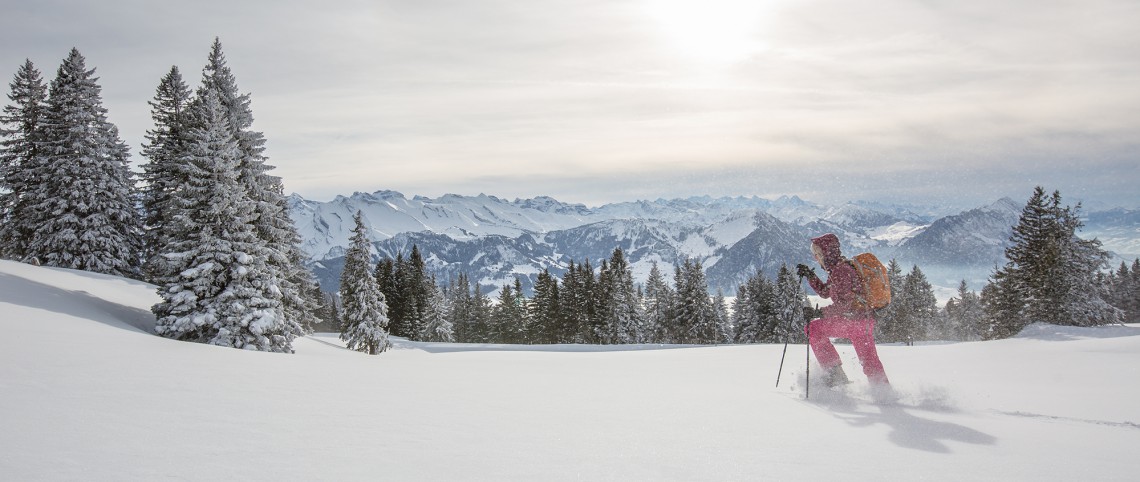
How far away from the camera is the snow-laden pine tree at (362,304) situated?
121 ft

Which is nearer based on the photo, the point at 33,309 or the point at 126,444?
the point at 126,444

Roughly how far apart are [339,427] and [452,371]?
231 inches

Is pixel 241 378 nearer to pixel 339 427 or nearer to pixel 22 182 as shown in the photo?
pixel 339 427

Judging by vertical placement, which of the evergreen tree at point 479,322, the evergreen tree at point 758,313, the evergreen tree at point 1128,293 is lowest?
the evergreen tree at point 479,322

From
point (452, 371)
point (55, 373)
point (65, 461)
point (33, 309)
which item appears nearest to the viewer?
point (65, 461)

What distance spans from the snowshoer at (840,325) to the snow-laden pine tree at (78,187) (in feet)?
110

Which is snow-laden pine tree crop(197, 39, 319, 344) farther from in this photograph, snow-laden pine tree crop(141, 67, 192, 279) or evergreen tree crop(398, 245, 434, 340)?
evergreen tree crop(398, 245, 434, 340)

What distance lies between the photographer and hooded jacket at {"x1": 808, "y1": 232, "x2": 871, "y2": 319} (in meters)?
9.30

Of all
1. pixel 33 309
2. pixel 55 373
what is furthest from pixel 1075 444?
pixel 33 309

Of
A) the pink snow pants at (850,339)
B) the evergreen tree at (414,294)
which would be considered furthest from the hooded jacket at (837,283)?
the evergreen tree at (414,294)

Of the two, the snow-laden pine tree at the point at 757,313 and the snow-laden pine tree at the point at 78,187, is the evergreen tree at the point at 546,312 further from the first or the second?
the snow-laden pine tree at the point at 78,187

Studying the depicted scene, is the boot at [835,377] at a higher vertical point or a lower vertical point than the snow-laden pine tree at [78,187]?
lower

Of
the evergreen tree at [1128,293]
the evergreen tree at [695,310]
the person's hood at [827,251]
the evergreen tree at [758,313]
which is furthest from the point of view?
the evergreen tree at [1128,293]

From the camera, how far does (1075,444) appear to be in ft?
18.5
